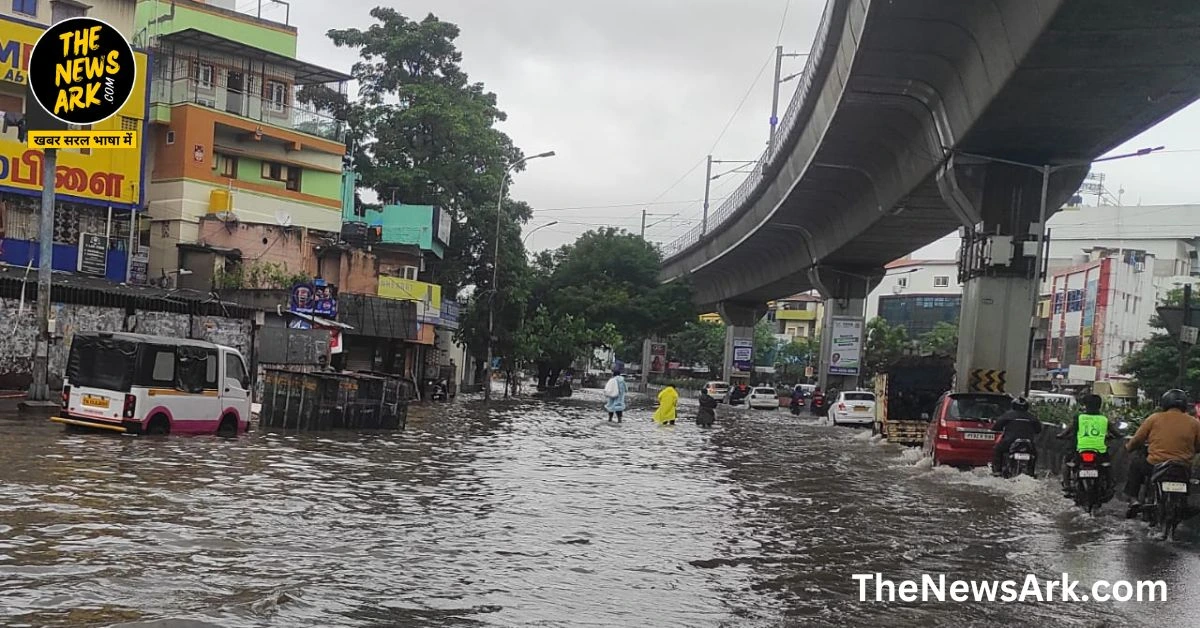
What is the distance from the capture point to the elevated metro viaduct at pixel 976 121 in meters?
16.3

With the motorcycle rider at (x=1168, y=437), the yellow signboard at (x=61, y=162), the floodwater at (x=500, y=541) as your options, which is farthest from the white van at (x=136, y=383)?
the yellow signboard at (x=61, y=162)

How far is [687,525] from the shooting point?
449 inches

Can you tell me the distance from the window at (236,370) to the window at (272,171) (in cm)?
2417

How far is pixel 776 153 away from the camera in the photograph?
36.4m

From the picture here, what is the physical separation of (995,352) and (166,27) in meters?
31.7

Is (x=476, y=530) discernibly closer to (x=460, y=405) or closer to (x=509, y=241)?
(x=460, y=405)

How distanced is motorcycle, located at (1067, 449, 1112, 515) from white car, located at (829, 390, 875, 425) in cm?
2594

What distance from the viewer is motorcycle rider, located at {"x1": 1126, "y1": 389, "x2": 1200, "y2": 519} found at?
1094 centimetres

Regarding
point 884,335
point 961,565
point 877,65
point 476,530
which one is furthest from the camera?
point 884,335

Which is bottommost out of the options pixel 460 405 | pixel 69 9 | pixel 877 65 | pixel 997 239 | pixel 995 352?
pixel 460 405

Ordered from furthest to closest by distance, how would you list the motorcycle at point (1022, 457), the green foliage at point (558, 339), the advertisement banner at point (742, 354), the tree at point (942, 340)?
the tree at point (942, 340) → the advertisement banner at point (742, 354) → the green foliage at point (558, 339) → the motorcycle at point (1022, 457)

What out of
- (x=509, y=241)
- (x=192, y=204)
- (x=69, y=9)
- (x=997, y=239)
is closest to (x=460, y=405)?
(x=192, y=204)

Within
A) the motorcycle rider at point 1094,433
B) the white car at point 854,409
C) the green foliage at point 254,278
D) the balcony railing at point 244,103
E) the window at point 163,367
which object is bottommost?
the white car at point 854,409

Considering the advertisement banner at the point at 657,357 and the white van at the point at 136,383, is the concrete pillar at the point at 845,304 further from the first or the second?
the white van at the point at 136,383
